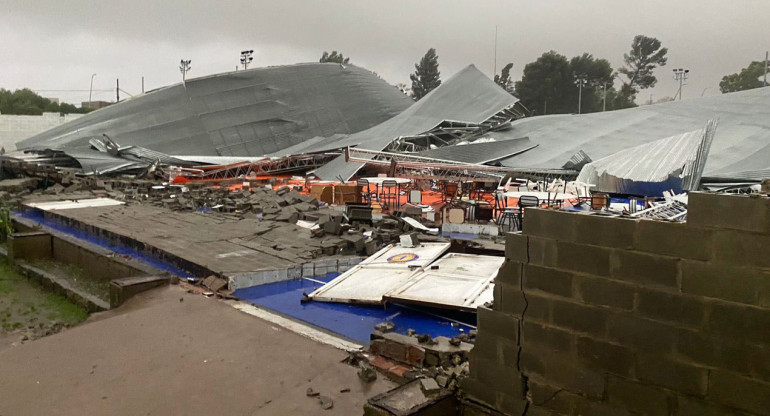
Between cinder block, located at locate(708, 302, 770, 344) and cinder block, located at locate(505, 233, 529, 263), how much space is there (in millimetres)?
1407

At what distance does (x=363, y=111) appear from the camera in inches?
2016

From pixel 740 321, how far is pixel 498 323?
177 centimetres

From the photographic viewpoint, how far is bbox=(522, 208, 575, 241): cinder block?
4.06 m

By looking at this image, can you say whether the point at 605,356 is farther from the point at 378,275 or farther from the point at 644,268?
the point at 378,275

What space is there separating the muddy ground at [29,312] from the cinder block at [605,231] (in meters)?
7.13

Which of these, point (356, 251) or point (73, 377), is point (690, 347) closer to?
point (73, 377)

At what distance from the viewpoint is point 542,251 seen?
4.22m

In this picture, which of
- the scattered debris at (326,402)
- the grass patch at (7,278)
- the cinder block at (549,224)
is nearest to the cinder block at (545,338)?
the cinder block at (549,224)

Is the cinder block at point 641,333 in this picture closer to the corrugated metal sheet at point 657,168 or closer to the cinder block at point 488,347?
the cinder block at point 488,347

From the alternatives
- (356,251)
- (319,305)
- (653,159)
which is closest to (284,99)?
(653,159)

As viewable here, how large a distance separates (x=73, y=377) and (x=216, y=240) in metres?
7.11

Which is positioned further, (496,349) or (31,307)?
(31,307)

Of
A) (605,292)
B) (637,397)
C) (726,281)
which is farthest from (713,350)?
(605,292)

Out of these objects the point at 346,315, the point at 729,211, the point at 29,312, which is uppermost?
the point at 729,211
